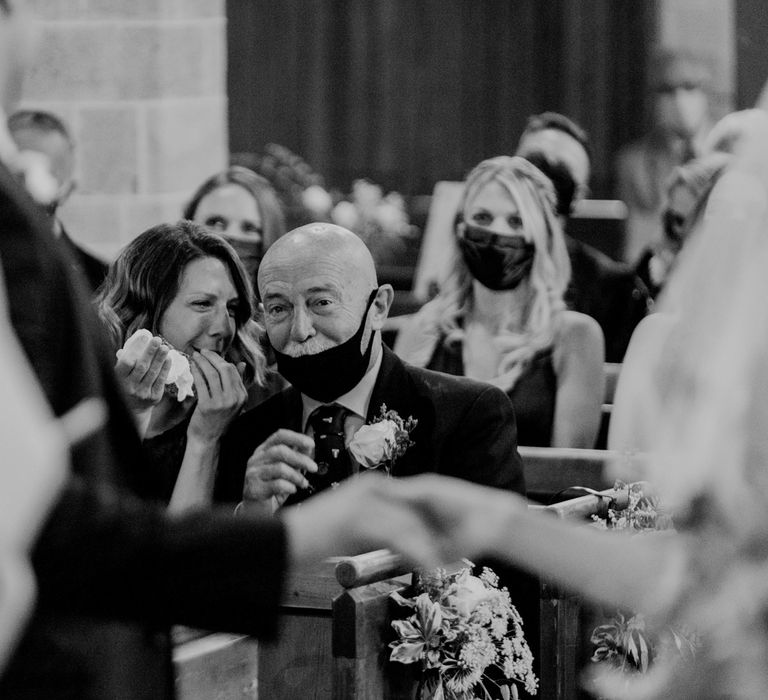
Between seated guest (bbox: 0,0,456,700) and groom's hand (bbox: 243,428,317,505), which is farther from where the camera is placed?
groom's hand (bbox: 243,428,317,505)

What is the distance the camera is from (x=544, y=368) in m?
5.50

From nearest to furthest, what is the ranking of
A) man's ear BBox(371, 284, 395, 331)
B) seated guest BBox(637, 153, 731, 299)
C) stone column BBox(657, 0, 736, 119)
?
man's ear BBox(371, 284, 395, 331) → seated guest BBox(637, 153, 731, 299) → stone column BBox(657, 0, 736, 119)

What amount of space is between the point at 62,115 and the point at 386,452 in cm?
554

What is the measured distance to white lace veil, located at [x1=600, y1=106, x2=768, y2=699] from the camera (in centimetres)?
168

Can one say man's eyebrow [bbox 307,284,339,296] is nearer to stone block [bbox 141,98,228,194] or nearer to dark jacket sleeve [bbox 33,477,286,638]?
dark jacket sleeve [bbox 33,477,286,638]

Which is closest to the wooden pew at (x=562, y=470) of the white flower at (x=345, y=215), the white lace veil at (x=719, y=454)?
the white lace veil at (x=719, y=454)

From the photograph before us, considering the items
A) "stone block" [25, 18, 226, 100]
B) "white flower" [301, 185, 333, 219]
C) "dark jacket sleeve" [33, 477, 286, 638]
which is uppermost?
"stone block" [25, 18, 226, 100]

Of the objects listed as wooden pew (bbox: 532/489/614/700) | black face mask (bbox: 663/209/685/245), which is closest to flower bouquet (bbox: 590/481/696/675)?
wooden pew (bbox: 532/489/614/700)

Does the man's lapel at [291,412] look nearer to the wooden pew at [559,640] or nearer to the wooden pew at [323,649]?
the wooden pew at [323,649]

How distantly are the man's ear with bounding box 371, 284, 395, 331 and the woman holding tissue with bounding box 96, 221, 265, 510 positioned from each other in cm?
34

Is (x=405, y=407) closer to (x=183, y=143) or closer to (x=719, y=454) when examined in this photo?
(x=719, y=454)

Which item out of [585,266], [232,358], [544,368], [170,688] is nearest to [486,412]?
[232,358]

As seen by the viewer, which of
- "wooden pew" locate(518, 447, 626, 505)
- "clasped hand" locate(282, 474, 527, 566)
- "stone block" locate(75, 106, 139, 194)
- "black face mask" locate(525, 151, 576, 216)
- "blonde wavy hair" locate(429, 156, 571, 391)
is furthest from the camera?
"stone block" locate(75, 106, 139, 194)

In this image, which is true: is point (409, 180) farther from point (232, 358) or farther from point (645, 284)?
point (232, 358)
